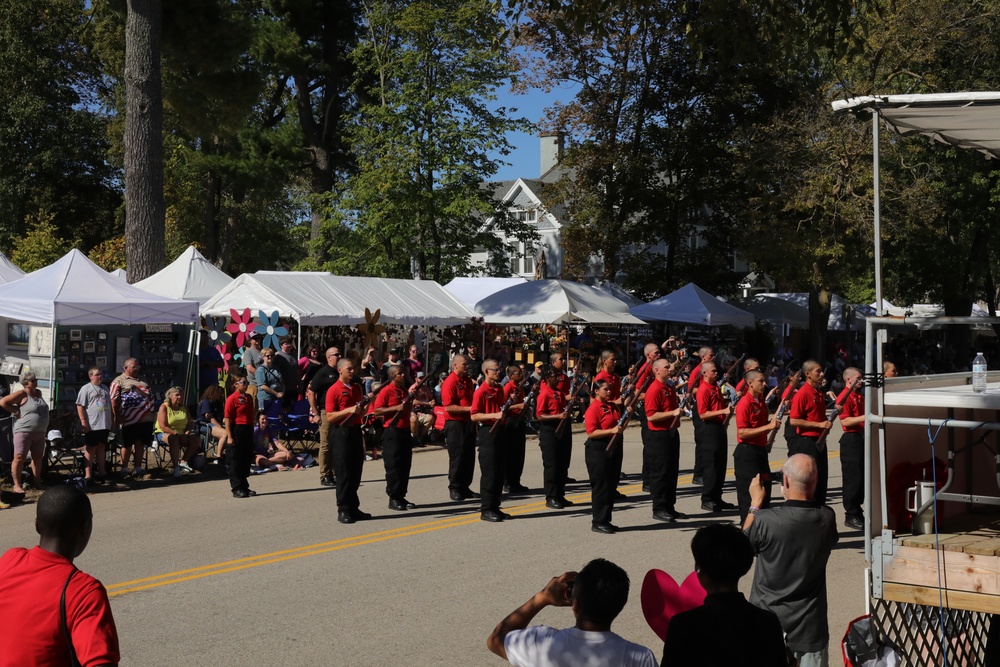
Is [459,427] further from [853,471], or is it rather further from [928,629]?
[928,629]

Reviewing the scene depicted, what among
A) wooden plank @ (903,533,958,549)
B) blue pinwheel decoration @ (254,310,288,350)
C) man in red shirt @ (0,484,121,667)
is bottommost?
wooden plank @ (903,533,958,549)

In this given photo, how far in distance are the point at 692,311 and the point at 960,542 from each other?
2335 centimetres

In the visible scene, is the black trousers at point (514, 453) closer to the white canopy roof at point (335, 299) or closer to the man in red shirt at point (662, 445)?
the man in red shirt at point (662, 445)

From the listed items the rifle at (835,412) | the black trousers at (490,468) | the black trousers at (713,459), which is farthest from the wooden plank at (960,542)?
the black trousers at (713,459)

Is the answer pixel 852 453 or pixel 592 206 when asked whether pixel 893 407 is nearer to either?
pixel 852 453

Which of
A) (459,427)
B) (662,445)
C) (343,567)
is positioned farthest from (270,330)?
(343,567)

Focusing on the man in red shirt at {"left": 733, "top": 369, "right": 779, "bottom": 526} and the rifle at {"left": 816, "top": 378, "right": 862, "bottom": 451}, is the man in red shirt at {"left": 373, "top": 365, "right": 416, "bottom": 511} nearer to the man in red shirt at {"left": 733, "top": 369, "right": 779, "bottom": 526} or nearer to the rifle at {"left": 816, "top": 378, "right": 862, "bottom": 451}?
the man in red shirt at {"left": 733, "top": 369, "right": 779, "bottom": 526}

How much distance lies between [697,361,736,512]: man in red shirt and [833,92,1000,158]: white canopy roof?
5.82m

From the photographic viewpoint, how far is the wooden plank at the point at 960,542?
209 inches

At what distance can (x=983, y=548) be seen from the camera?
5.22 m

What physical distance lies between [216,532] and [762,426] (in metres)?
5.84

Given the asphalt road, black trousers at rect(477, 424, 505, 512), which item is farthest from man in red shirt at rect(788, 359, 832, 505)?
black trousers at rect(477, 424, 505, 512)

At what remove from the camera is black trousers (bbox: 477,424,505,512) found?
11.8m

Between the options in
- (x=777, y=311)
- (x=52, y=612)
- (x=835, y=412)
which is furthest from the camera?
(x=777, y=311)
